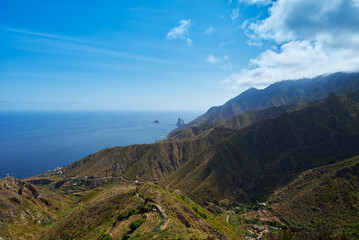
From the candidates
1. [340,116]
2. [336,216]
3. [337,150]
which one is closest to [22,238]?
[336,216]

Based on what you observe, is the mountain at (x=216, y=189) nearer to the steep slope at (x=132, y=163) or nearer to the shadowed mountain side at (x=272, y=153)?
the shadowed mountain side at (x=272, y=153)

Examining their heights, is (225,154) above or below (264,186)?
above

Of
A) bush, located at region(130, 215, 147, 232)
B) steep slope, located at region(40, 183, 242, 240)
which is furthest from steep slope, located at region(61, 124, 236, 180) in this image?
bush, located at region(130, 215, 147, 232)

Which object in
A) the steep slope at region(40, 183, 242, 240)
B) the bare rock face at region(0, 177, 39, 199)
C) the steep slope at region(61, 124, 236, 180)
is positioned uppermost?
the steep slope at region(40, 183, 242, 240)

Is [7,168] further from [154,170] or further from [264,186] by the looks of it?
[264,186]

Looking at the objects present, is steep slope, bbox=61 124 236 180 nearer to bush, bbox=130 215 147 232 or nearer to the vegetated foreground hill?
the vegetated foreground hill

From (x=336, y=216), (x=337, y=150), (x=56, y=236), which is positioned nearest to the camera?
(x=56, y=236)

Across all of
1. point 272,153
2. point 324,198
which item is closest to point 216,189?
point 324,198
